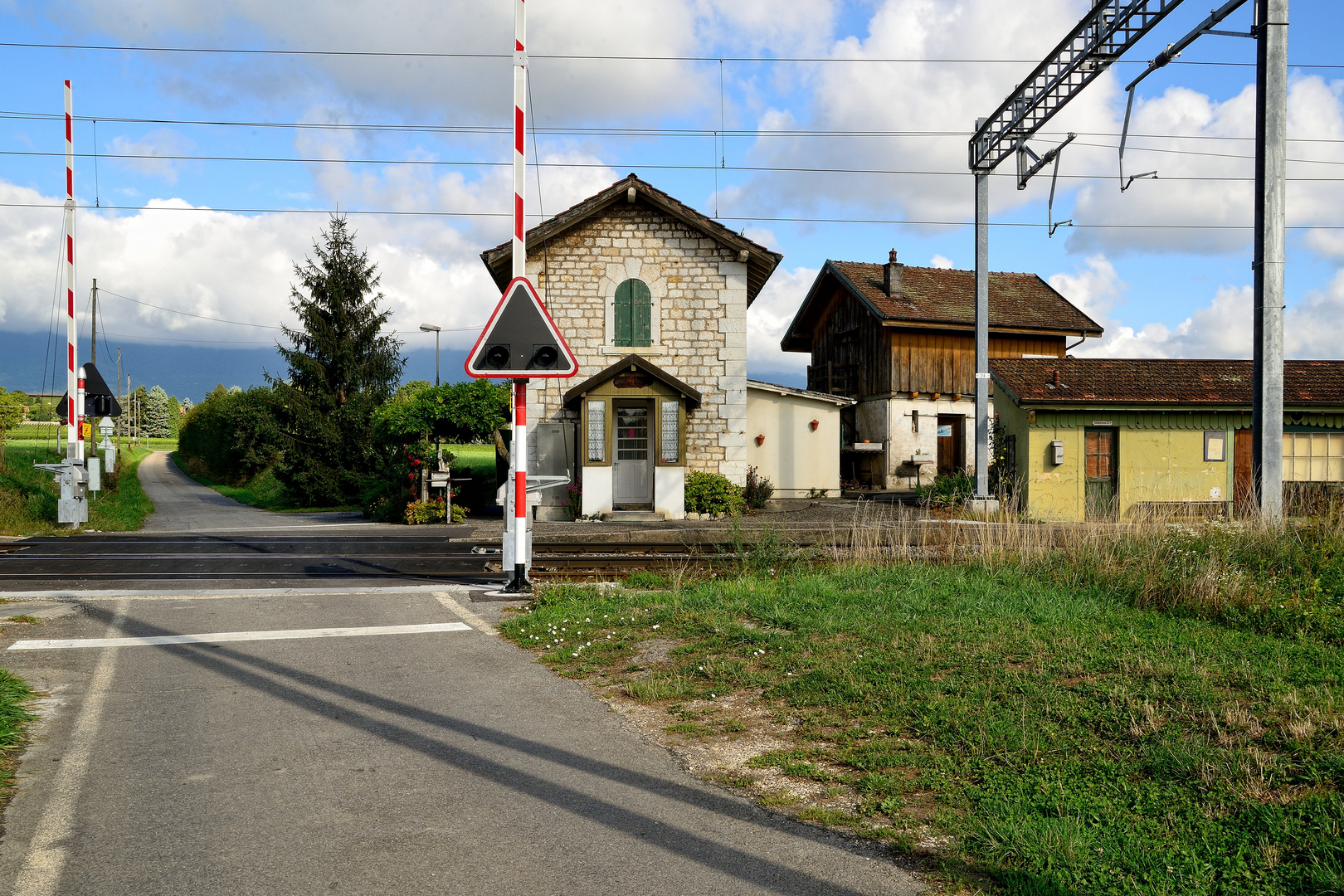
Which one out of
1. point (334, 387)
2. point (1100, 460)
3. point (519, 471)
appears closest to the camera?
point (519, 471)

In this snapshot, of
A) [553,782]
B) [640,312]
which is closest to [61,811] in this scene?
[553,782]

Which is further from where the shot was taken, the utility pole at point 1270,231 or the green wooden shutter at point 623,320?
the green wooden shutter at point 623,320

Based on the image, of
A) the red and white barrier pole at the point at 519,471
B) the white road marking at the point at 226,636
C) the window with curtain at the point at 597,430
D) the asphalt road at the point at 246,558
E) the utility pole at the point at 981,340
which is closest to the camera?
the white road marking at the point at 226,636

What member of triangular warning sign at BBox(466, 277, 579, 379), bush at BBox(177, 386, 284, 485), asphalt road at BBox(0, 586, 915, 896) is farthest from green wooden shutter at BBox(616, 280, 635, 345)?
bush at BBox(177, 386, 284, 485)

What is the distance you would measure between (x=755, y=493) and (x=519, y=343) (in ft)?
48.5

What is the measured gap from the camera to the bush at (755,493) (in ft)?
74.9

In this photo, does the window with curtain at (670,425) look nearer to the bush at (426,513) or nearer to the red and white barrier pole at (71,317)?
the bush at (426,513)

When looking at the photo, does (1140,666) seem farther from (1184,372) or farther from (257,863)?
(1184,372)

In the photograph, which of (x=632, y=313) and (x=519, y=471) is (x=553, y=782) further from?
(x=632, y=313)

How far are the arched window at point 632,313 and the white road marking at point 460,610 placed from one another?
1226 cm

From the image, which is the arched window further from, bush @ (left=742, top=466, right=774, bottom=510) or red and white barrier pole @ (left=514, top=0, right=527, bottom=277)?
red and white barrier pole @ (left=514, top=0, right=527, bottom=277)

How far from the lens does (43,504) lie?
67.5 feet

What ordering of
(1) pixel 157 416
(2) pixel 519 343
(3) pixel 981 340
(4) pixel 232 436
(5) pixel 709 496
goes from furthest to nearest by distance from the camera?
1. (1) pixel 157 416
2. (4) pixel 232 436
3. (5) pixel 709 496
4. (3) pixel 981 340
5. (2) pixel 519 343

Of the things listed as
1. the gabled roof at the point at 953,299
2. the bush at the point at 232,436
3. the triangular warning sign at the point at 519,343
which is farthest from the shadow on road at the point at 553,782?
the gabled roof at the point at 953,299
